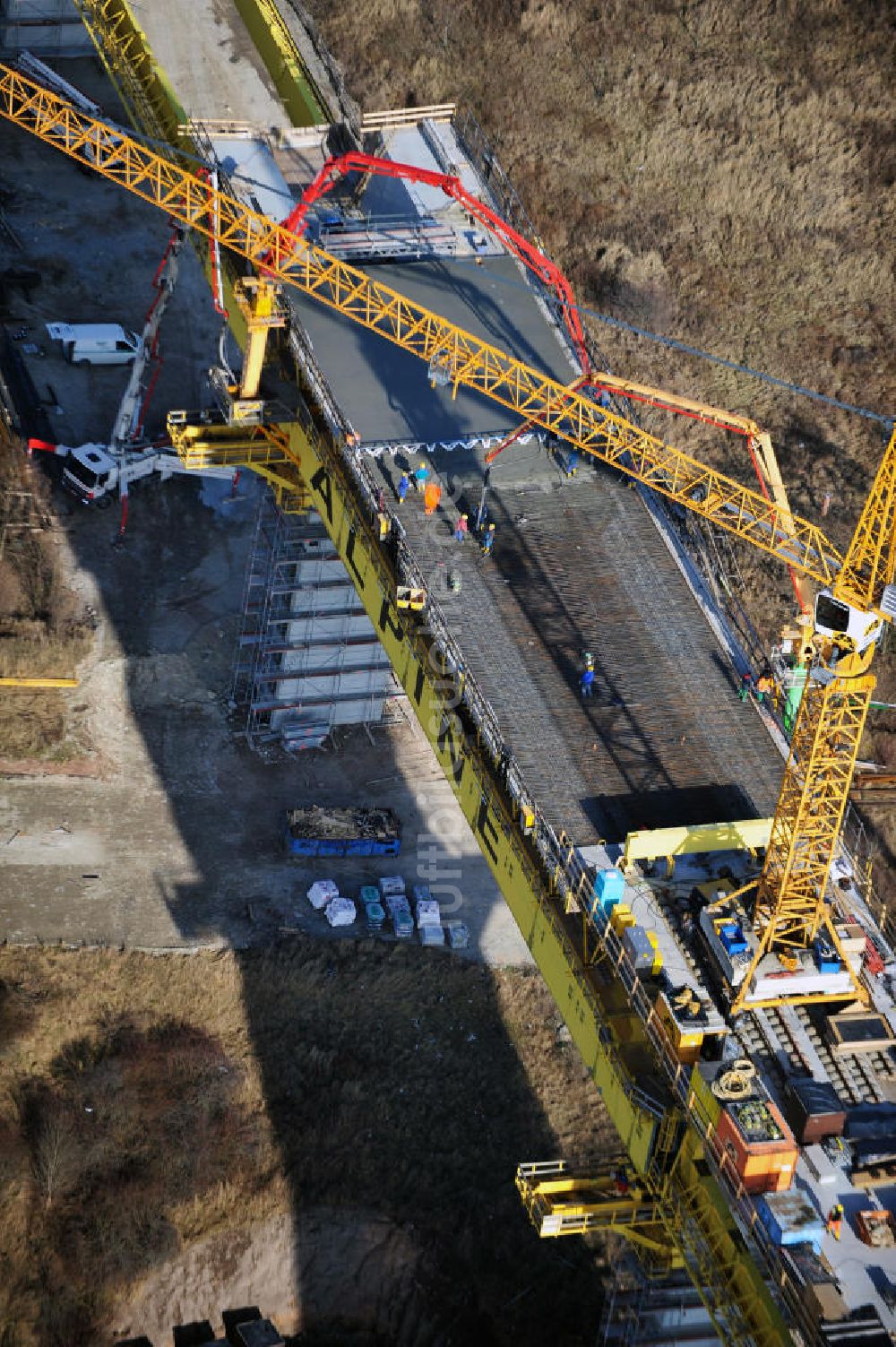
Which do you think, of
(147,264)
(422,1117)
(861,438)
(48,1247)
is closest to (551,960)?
(422,1117)

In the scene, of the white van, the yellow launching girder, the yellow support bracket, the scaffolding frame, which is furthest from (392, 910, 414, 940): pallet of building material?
the white van

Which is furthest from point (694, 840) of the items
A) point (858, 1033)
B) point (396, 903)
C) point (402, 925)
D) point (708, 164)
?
point (708, 164)

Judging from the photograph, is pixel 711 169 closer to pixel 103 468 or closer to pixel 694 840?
pixel 103 468

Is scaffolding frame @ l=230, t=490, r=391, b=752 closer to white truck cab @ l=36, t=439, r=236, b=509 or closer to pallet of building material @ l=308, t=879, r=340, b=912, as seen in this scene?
white truck cab @ l=36, t=439, r=236, b=509

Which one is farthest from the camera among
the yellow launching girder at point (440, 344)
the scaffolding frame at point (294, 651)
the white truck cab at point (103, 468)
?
the white truck cab at point (103, 468)

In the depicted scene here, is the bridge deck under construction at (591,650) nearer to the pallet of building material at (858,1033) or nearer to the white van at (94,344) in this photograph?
the pallet of building material at (858,1033)

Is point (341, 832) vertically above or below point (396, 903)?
above

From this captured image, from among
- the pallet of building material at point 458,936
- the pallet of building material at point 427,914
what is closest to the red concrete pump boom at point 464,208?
the pallet of building material at point 427,914
